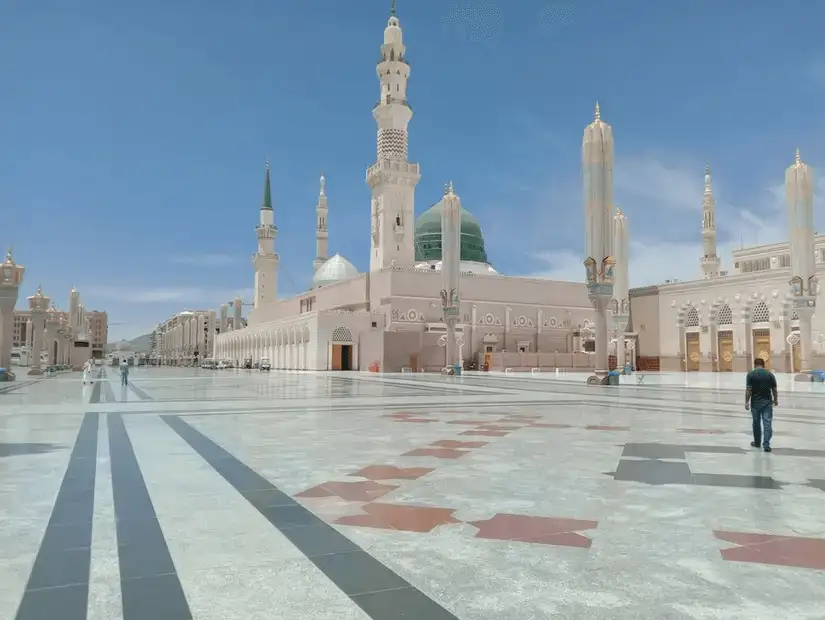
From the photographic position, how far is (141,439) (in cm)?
764

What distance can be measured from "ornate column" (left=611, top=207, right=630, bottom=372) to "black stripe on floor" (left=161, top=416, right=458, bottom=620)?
119 ft

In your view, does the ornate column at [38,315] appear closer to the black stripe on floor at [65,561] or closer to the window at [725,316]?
the black stripe on floor at [65,561]

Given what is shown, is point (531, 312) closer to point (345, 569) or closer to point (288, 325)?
point (288, 325)

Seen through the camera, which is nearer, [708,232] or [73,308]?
[708,232]

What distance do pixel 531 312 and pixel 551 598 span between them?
50.6m

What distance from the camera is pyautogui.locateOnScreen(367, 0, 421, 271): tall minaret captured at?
49.4m

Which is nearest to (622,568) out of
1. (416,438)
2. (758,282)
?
(416,438)

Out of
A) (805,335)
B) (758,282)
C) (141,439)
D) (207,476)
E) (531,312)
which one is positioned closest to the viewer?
(207,476)

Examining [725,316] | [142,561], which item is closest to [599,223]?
[142,561]

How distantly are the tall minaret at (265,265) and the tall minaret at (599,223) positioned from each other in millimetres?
52379

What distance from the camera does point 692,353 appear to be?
4434 centimetres

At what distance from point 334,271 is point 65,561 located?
2436 inches

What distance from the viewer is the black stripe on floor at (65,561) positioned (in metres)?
2.55

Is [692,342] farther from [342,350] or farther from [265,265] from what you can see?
[265,265]
